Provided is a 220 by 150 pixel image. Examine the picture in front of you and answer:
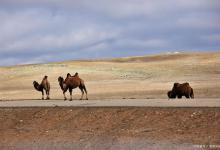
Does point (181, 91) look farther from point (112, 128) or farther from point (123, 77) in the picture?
point (123, 77)

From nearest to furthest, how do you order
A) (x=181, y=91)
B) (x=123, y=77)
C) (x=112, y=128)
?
(x=112, y=128) → (x=181, y=91) → (x=123, y=77)

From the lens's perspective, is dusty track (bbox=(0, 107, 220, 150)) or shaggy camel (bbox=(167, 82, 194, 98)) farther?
shaggy camel (bbox=(167, 82, 194, 98))

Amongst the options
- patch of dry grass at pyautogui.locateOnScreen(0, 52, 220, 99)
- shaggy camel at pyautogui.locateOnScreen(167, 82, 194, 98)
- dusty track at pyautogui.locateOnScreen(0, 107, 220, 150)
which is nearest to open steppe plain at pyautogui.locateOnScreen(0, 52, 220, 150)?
dusty track at pyautogui.locateOnScreen(0, 107, 220, 150)

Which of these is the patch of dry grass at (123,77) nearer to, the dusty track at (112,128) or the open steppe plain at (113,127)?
the open steppe plain at (113,127)

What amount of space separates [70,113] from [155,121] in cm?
419

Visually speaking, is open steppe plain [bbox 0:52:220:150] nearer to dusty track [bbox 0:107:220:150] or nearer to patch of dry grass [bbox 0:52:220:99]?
dusty track [bbox 0:107:220:150]

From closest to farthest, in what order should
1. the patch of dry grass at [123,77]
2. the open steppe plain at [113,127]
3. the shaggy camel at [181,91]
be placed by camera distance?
1. the open steppe plain at [113,127]
2. the shaggy camel at [181,91]
3. the patch of dry grass at [123,77]

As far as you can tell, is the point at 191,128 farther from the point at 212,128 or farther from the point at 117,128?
the point at 117,128

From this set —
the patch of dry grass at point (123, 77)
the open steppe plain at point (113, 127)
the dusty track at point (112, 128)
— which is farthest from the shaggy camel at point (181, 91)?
the patch of dry grass at point (123, 77)

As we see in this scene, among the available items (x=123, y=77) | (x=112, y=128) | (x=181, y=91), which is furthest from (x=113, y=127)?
(x=123, y=77)

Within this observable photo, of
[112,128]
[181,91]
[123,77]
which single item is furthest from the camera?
[123,77]

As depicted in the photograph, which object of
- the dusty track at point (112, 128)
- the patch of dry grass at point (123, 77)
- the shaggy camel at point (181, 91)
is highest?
the patch of dry grass at point (123, 77)

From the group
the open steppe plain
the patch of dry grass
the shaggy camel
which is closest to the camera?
the open steppe plain

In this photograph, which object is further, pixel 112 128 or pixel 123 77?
pixel 123 77
